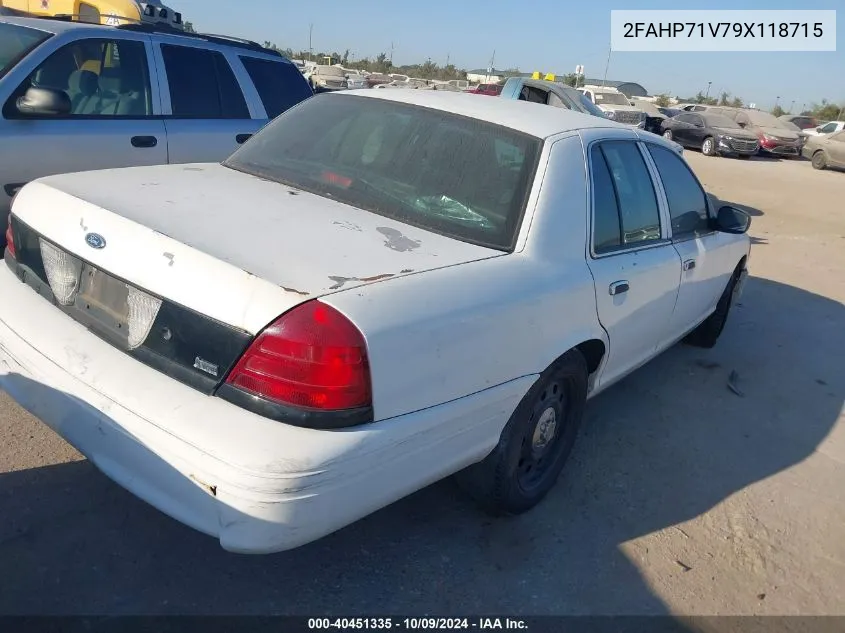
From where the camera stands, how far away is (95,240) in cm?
244

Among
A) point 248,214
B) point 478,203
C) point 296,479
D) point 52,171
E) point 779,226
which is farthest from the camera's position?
point 779,226

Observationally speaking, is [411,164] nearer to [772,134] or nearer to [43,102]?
[43,102]

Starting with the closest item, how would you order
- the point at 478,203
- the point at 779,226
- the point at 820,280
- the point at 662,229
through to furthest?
the point at 478,203, the point at 662,229, the point at 820,280, the point at 779,226

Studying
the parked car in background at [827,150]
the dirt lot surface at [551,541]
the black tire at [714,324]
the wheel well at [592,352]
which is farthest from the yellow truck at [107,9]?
the parked car in background at [827,150]

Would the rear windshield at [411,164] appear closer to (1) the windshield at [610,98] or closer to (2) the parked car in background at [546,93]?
(2) the parked car in background at [546,93]

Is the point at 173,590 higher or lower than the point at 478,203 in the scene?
lower

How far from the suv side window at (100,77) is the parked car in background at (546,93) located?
26.1ft

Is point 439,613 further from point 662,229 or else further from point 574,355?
point 662,229

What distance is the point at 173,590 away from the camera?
249 centimetres

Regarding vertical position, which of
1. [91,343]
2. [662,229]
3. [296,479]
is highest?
[662,229]

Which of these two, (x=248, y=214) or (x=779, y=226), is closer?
(x=248, y=214)

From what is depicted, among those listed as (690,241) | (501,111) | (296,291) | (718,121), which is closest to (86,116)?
(501,111)

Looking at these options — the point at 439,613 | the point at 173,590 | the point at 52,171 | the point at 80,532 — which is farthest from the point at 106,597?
the point at 52,171

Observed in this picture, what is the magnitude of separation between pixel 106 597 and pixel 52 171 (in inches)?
133
